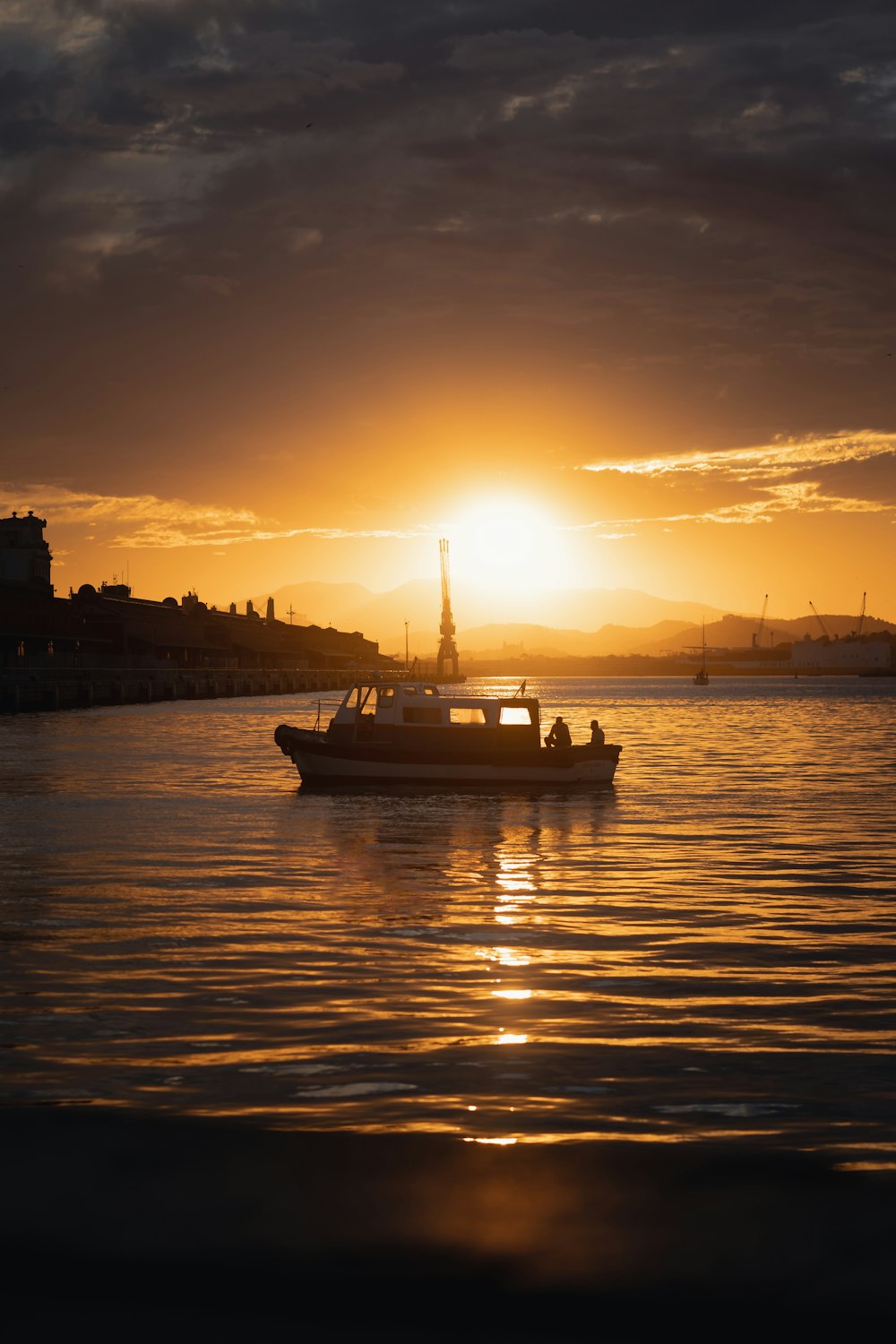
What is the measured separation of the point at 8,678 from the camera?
10238cm

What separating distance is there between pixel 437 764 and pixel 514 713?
125 inches

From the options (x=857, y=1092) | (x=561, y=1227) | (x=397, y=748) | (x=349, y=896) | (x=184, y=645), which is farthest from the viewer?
(x=184, y=645)

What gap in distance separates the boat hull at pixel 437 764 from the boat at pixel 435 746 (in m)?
0.03

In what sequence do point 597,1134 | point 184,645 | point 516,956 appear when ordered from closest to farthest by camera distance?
point 597,1134
point 516,956
point 184,645

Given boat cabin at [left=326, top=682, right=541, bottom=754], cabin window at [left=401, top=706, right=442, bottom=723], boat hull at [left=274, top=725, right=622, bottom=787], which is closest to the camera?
boat hull at [left=274, top=725, right=622, bottom=787]

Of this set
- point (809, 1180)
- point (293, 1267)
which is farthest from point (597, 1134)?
→ point (293, 1267)

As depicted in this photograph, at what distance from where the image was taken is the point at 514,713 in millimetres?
43156

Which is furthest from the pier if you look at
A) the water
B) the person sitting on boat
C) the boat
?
the water

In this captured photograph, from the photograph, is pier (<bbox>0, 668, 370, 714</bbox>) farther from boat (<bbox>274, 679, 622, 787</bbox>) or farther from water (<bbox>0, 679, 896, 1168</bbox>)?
water (<bbox>0, 679, 896, 1168</bbox>)

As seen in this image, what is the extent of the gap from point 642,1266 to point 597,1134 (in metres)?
2.26

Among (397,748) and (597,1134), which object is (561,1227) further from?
(397,748)

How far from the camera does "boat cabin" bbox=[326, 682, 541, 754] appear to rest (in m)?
42.6

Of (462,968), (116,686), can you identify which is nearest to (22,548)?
(116,686)

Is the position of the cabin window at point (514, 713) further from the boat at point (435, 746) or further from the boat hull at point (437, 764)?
the boat hull at point (437, 764)
